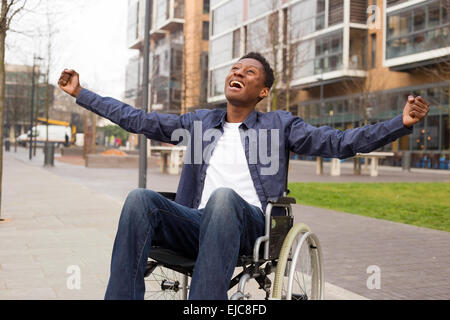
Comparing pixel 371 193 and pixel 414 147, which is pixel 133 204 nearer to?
pixel 371 193

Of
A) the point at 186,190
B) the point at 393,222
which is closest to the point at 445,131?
the point at 393,222

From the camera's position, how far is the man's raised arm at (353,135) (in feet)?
9.00

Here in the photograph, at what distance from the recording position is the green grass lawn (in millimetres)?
9719

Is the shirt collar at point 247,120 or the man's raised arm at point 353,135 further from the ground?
the shirt collar at point 247,120

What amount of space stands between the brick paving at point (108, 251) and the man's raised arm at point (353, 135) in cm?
164

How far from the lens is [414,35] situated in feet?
100

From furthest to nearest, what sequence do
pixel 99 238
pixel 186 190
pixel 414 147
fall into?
pixel 414 147 → pixel 99 238 → pixel 186 190

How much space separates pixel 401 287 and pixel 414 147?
30524mm

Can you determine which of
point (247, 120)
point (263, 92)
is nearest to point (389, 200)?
point (263, 92)

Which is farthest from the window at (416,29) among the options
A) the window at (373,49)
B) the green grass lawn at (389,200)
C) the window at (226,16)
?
the green grass lawn at (389,200)

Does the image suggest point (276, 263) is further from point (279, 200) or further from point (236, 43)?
point (236, 43)

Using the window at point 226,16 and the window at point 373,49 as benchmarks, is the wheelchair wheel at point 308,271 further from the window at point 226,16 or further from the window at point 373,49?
the window at point 226,16

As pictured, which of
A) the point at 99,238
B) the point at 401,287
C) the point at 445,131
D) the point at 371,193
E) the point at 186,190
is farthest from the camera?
the point at 445,131

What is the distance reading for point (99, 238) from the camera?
6617mm
